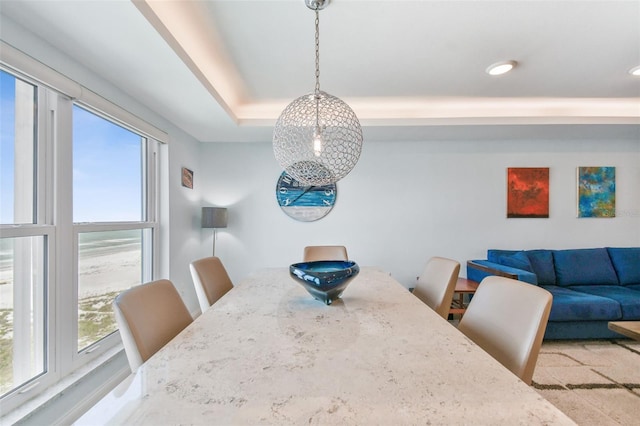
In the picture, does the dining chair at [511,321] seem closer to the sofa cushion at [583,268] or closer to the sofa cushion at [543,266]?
the sofa cushion at [543,266]

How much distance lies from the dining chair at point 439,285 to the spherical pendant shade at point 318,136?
85 cm

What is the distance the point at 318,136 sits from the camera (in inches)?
54.6

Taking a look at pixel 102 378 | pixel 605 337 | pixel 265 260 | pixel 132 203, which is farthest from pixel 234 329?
pixel 605 337

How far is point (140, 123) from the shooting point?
7.55 feet

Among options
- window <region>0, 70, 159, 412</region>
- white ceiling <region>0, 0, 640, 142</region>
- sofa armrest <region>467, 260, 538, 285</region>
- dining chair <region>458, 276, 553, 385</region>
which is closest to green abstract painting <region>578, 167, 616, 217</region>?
white ceiling <region>0, 0, 640, 142</region>

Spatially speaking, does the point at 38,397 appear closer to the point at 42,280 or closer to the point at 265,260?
the point at 42,280

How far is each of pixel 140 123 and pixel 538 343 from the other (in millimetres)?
2840

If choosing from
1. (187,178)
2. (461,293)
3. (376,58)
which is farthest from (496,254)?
(187,178)

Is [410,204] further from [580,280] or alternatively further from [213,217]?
[213,217]

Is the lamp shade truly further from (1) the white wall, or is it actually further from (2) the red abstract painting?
(2) the red abstract painting

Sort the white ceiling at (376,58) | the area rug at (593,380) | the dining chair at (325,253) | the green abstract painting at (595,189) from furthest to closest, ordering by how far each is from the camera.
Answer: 1. the green abstract painting at (595,189)
2. the dining chair at (325,253)
3. the area rug at (593,380)
4. the white ceiling at (376,58)

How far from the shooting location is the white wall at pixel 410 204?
144 inches

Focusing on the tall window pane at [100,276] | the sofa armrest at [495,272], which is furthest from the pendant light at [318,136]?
the sofa armrest at [495,272]

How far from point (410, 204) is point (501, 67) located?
1.82m
